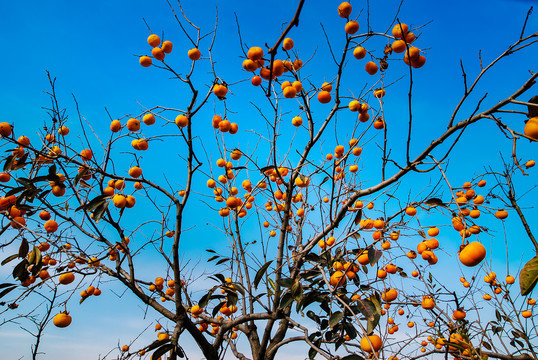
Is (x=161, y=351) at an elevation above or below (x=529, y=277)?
above

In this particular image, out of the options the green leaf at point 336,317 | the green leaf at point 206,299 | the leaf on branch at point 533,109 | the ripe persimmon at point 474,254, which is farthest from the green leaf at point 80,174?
the leaf on branch at point 533,109

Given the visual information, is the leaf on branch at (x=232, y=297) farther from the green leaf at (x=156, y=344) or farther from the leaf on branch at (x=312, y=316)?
the leaf on branch at (x=312, y=316)

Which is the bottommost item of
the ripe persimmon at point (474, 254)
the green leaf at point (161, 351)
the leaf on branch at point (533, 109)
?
the green leaf at point (161, 351)

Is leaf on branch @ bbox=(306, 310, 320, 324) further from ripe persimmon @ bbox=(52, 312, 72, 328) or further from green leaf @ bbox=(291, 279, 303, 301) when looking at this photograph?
ripe persimmon @ bbox=(52, 312, 72, 328)

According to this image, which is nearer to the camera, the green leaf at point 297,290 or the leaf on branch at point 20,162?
the green leaf at point 297,290

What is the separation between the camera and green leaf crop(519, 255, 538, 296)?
63 centimetres

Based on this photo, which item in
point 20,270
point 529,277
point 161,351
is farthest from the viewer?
point 161,351

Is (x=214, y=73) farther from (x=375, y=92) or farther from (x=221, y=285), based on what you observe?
(x=221, y=285)

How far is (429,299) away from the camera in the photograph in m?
2.46

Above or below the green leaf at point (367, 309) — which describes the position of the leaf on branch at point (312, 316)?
above

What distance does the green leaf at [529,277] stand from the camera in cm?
63

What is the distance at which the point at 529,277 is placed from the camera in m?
0.63

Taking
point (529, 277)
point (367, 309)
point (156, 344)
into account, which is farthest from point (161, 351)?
point (529, 277)

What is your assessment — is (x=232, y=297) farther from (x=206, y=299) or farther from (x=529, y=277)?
(x=529, y=277)
